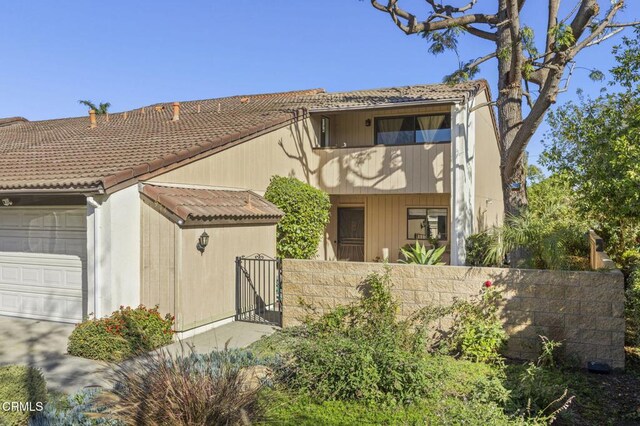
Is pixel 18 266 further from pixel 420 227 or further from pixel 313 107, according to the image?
pixel 420 227

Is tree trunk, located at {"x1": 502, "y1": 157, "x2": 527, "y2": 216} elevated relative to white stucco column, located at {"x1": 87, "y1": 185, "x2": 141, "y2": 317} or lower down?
elevated

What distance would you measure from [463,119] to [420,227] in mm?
4455

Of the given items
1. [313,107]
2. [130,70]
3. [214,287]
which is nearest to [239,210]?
[214,287]

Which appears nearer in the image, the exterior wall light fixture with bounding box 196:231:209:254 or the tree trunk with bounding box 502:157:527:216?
the exterior wall light fixture with bounding box 196:231:209:254

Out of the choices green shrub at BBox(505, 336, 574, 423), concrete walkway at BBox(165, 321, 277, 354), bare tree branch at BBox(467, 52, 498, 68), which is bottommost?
concrete walkway at BBox(165, 321, 277, 354)

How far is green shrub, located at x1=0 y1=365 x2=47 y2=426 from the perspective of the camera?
4.58m

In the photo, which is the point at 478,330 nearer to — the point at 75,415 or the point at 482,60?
the point at 75,415

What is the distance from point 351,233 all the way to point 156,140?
27.7 feet

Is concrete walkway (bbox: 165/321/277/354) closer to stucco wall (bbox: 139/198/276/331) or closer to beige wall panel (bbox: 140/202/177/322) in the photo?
stucco wall (bbox: 139/198/276/331)

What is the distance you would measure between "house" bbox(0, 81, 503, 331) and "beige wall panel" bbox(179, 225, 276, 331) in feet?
0.10

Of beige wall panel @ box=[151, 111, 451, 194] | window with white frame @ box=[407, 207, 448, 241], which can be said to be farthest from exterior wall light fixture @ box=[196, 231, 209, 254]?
window with white frame @ box=[407, 207, 448, 241]

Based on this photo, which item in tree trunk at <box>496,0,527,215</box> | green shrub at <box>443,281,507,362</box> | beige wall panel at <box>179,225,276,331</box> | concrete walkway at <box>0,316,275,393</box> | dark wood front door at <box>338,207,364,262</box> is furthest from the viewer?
dark wood front door at <box>338,207,364,262</box>

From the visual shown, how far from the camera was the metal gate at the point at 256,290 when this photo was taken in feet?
33.3

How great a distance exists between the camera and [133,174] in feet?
28.8
